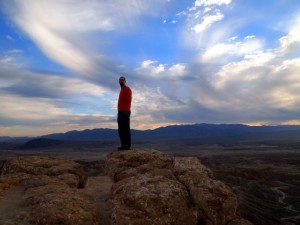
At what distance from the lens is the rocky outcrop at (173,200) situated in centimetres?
792

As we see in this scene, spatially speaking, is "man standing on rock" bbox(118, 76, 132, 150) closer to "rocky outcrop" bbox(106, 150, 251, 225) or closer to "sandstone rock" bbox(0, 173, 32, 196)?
"rocky outcrop" bbox(106, 150, 251, 225)

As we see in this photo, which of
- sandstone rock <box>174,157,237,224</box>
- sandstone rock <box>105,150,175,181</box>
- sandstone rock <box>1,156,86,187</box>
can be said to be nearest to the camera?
sandstone rock <box>174,157,237,224</box>

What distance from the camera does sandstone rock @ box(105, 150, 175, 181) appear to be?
11.1 meters

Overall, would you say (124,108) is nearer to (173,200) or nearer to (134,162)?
(134,162)

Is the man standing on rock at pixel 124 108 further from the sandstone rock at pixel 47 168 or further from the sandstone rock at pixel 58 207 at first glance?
the sandstone rock at pixel 58 207

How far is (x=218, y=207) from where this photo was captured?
8.66 meters

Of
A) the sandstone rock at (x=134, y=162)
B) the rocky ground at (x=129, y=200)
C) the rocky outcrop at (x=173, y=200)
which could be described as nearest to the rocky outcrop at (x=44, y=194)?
the rocky ground at (x=129, y=200)

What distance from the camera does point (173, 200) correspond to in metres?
8.41

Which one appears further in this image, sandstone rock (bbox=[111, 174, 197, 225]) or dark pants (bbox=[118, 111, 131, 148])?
dark pants (bbox=[118, 111, 131, 148])

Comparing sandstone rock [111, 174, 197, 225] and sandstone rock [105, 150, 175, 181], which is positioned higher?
sandstone rock [105, 150, 175, 181]

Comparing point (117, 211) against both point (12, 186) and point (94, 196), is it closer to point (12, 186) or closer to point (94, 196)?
point (94, 196)

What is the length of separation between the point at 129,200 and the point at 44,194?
2.21 m

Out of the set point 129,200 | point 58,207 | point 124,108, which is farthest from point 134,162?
point 58,207

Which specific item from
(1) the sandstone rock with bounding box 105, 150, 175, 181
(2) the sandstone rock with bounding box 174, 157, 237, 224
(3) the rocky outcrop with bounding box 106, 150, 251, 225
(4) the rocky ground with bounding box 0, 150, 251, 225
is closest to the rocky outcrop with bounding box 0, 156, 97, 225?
(4) the rocky ground with bounding box 0, 150, 251, 225
